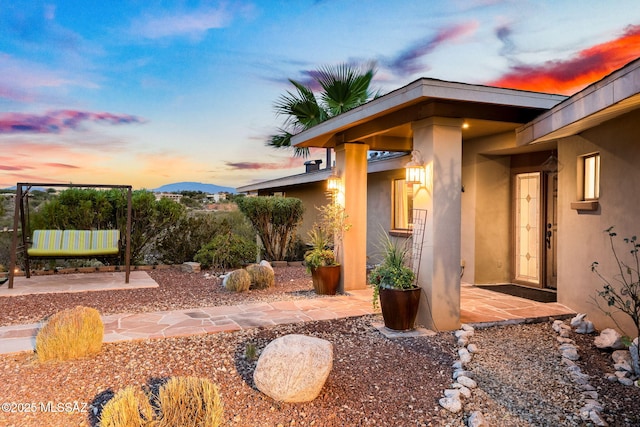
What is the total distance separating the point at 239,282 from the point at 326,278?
1.52 m

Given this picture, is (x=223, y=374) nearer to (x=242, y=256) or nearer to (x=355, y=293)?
(x=355, y=293)

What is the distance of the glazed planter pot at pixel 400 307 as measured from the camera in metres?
4.68

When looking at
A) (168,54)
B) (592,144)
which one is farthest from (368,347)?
(168,54)

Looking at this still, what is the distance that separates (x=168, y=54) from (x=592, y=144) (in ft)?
32.8

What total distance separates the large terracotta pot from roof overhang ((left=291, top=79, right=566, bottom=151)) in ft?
7.06

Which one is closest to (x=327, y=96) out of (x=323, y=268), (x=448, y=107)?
(x=323, y=268)

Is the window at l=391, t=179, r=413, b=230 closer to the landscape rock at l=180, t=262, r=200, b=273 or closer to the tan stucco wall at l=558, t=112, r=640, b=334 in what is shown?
the tan stucco wall at l=558, t=112, r=640, b=334

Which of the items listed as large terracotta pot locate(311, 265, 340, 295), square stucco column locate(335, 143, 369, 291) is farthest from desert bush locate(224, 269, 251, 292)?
square stucco column locate(335, 143, 369, 291)

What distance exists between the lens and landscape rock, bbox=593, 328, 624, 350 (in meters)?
4.12

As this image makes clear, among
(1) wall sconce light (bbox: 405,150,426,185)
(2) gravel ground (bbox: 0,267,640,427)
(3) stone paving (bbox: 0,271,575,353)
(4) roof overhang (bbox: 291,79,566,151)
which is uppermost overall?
(4) roof overhang (bbox: 291,79,566,151)

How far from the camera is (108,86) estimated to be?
11305mm

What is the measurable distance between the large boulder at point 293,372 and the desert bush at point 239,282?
13.5 feet

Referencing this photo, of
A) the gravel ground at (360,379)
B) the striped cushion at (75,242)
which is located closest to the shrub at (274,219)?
the striped cushion at (75,242)

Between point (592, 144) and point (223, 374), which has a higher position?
point (592, 144)
